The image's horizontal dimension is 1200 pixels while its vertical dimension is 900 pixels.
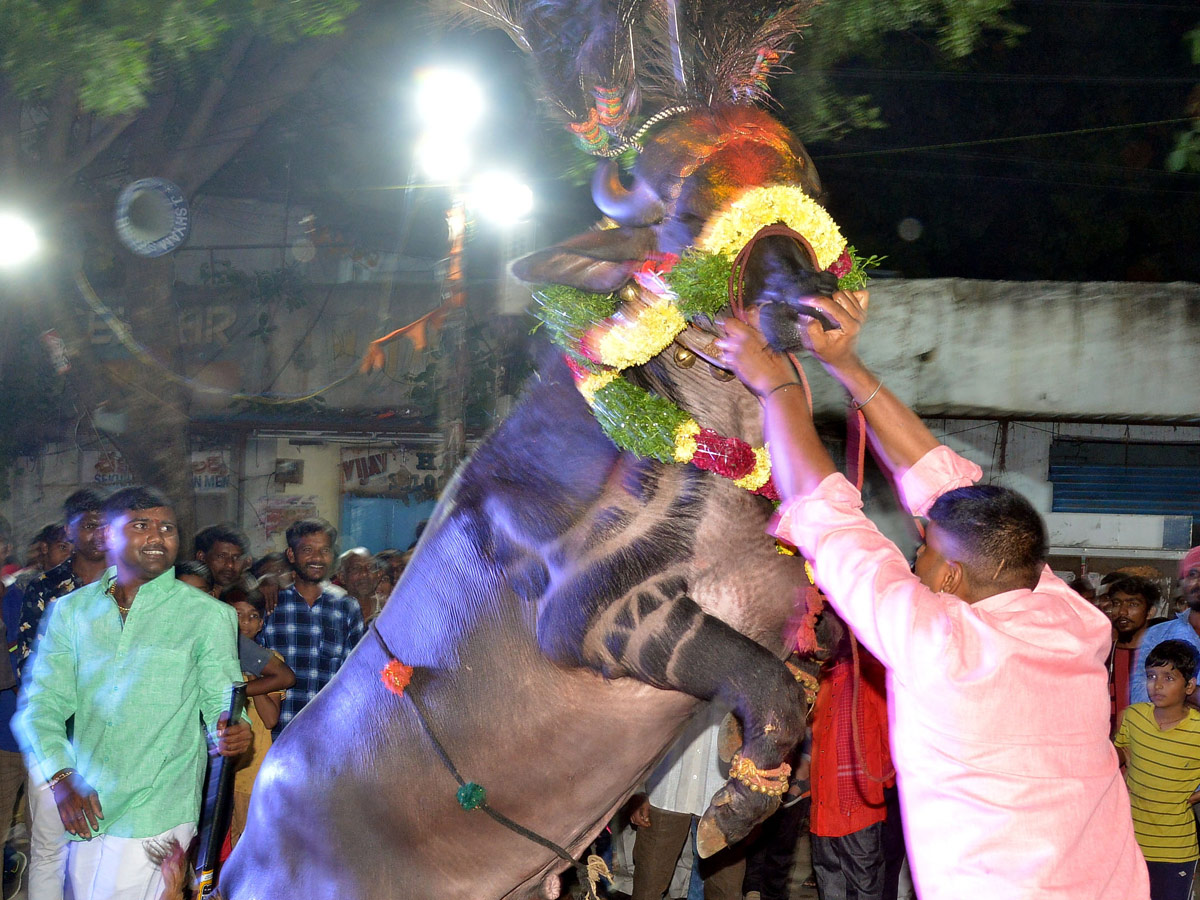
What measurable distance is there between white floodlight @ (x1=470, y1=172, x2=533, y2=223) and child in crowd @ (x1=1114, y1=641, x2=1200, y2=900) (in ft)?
18.8

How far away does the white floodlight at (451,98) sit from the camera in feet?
27.8

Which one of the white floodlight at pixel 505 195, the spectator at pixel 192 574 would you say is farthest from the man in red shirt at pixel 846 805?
the white floodlight at pixel 505 195

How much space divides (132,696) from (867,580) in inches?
151

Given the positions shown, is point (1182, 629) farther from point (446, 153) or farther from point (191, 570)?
point (446, 153)

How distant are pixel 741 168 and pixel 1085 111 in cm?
1186

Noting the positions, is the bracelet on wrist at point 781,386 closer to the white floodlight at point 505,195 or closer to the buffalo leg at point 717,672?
the buffalo leg at point 717,672

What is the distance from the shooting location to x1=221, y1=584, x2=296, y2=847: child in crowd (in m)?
5.94

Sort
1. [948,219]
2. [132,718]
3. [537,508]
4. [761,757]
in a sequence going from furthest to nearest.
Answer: [948,219] < [132,718] < [537,508] < [761,757]

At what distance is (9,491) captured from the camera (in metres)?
17.6

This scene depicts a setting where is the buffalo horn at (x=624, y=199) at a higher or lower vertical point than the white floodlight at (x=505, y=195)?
lower

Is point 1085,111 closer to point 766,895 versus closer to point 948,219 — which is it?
Answer: point 948,219

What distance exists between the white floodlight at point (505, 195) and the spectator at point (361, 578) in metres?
3.06

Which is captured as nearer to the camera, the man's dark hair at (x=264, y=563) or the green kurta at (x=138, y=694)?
the green kurta at (x=138, y=694)

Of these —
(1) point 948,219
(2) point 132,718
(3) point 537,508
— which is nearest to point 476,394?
(1) point 948,219
